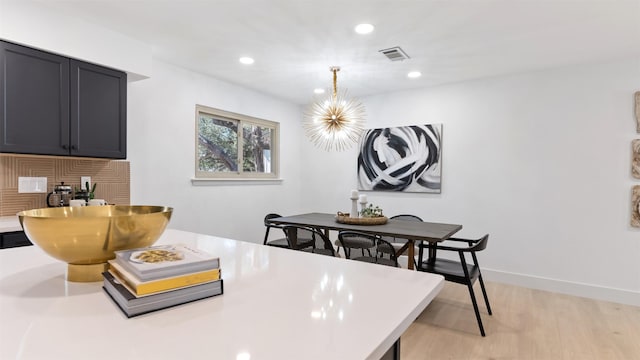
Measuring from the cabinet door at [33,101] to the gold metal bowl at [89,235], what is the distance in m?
1.87

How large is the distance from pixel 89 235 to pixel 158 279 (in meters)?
0.23

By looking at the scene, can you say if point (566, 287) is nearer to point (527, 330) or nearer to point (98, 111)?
point (527, 330)

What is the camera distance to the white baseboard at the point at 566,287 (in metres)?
3.21

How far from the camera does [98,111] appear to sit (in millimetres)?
2691

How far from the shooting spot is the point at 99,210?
1083mm

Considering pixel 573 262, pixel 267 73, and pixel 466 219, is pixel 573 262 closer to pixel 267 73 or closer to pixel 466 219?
pixel 466 219

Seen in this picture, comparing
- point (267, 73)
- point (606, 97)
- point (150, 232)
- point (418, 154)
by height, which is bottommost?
point (150, 232)

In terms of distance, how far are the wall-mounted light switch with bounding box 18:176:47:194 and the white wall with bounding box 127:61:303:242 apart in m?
0.69

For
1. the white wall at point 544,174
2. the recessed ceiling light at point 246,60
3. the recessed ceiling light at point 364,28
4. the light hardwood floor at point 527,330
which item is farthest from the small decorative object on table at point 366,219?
the recessed ceiling light at point 246,60

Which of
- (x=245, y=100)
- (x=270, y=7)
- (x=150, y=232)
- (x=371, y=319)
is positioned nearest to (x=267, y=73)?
(x=245, y=100)

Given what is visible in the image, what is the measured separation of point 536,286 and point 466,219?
991mm

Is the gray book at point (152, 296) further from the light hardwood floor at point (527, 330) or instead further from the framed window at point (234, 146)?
the framed window at point (234, 146)

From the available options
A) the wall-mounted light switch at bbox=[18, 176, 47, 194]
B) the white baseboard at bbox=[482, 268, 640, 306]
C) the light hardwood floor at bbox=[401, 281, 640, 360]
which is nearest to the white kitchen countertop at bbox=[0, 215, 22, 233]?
the wall-mounted light switch at bbox=[18, 176, 47, 194]

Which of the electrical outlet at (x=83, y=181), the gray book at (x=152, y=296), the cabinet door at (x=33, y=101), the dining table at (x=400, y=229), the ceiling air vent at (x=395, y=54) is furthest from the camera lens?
the ceiling air vent at (x=395, y=54)
